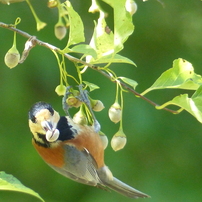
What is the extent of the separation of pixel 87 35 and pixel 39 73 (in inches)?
19.4

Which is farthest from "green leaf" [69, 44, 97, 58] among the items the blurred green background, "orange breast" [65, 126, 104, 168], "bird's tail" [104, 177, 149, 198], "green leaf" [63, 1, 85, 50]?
the blurred green background

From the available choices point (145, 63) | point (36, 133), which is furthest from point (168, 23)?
point (36, 133)

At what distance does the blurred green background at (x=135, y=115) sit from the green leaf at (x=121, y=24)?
1.91m

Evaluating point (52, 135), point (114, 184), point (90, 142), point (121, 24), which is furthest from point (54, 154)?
point (121, 24)

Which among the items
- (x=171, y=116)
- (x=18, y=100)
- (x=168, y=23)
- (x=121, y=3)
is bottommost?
(x=171, y=116)

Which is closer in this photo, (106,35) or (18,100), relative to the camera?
(106,35)

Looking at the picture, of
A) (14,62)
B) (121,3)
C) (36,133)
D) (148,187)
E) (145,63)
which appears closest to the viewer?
(121,3)

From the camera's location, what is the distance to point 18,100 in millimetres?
3559

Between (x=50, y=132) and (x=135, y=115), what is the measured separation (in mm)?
1592

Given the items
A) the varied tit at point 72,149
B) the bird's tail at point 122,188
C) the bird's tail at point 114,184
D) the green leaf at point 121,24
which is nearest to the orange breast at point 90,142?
the varied tit at point 72,149

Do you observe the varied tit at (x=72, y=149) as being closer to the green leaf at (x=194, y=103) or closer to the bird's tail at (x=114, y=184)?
the bird's tail at (x=114, y=184)

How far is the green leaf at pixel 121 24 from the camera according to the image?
4.31ft

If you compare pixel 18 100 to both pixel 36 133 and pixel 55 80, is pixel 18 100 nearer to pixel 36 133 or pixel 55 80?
pixel 55 80

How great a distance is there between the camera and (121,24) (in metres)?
1.33
